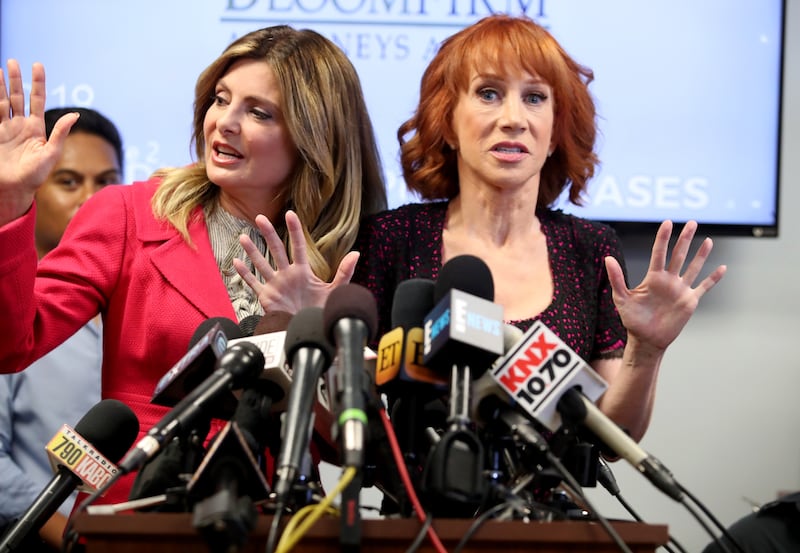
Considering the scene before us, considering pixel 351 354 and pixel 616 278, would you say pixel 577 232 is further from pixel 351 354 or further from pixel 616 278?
pixel 351 354

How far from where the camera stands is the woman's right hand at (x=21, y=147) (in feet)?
5.07

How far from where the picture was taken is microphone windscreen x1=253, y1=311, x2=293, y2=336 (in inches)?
55.6

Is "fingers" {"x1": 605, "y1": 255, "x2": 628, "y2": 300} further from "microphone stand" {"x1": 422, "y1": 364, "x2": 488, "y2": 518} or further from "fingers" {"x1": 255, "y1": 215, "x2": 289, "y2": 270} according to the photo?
"microphone stand" {"x1": 422, "y1": 364, "x2": 488, "y2": 518}

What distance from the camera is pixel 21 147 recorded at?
161cm

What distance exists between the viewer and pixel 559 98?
213 centimetres

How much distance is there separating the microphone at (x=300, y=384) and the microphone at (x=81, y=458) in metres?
0.30

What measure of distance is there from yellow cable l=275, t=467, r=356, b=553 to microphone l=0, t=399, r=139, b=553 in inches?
12.5

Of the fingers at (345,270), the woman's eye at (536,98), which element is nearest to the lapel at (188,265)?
the fingers at (345,270)

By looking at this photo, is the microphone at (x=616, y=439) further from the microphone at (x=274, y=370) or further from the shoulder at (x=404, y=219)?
the shoulder at (x=404, y=219)

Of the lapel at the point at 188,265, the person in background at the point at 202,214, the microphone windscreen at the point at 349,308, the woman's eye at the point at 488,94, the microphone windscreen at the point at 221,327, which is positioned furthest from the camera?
the woman's eye at the point at 488,94

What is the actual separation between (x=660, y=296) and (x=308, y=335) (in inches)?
29.5

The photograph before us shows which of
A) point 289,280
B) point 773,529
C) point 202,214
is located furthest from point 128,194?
point 773,529

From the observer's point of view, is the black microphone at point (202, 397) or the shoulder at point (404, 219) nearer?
the black microphone at point (202, 397)

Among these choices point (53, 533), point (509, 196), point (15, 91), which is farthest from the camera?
point (53, 533)
